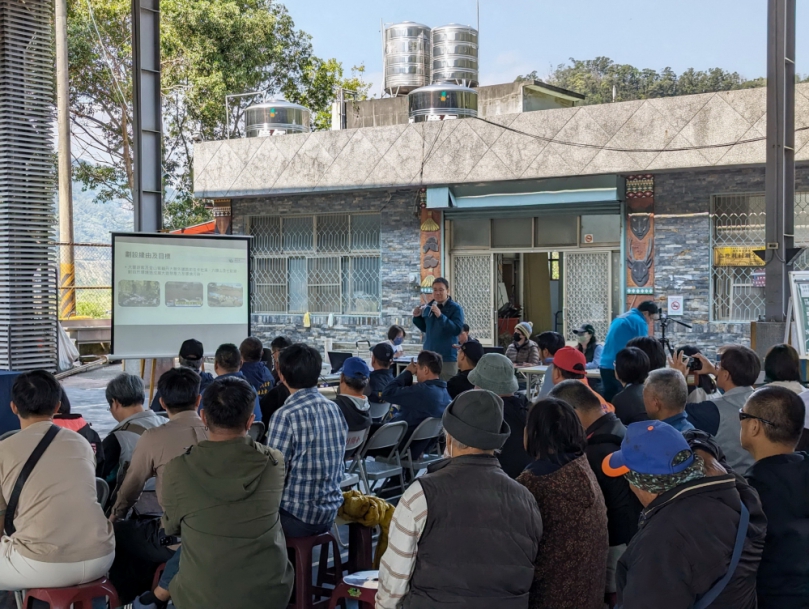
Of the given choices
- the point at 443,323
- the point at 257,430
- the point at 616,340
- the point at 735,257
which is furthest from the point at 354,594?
the point at 735,257

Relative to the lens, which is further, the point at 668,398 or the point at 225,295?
the point at 225,295

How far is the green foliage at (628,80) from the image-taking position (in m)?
33.6

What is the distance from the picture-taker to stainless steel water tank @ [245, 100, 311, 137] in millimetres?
15109

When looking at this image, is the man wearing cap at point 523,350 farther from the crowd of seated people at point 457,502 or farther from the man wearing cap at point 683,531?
the man wearing cap at point 683,531

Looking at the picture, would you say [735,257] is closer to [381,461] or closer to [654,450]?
[381,461]

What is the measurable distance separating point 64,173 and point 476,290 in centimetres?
990

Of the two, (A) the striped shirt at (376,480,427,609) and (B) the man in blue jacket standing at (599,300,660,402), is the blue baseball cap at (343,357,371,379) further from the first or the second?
(B) the man in blue jacket standing at (599,300,660,402)

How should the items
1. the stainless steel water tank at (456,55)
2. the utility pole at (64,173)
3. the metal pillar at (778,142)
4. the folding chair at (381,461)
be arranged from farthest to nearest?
1. the utility pole at (64,173)
2. the stainless steel water tank at (456,55)
3. the metal pillar at (778,142)
4. the folding chair at (381,461)

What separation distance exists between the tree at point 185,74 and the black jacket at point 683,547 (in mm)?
19511

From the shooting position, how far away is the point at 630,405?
4918 mm

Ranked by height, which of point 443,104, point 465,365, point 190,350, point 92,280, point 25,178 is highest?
point 443,104

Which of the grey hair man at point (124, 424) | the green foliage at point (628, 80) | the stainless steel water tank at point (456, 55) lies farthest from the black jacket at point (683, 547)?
the green foliage at point (628, 80)

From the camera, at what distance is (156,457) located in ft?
12.9

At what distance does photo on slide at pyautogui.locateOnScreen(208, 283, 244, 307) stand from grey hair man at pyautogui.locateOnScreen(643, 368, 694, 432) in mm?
5846
